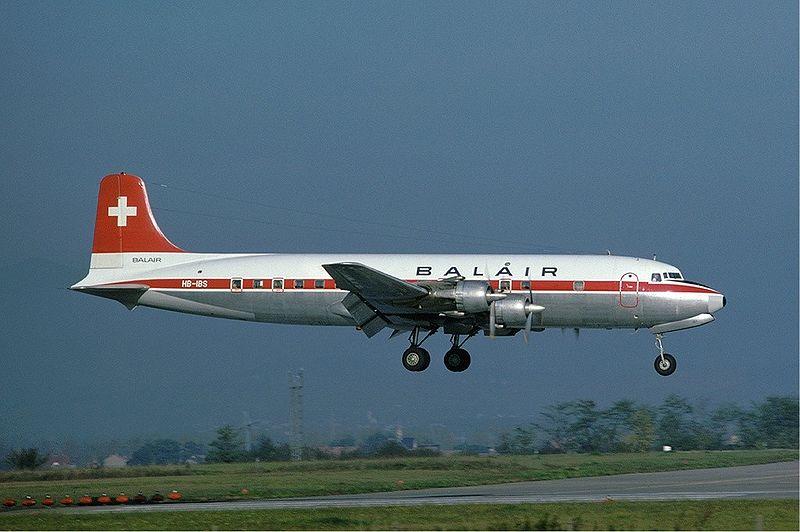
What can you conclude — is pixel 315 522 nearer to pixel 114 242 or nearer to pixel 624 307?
pixel 624 307

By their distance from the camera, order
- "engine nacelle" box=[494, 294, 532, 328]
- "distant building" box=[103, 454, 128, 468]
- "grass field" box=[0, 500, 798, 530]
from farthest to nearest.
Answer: "distant building" box=[103, 454, 128, 468], "engine nacelle" box=[494, 294, 532, 328], "grass field" box=[0, 500, 798, 530]

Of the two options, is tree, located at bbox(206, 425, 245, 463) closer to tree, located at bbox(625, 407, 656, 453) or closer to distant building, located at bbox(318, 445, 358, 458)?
distant building, located at bbox(318, 445, 358, 458)

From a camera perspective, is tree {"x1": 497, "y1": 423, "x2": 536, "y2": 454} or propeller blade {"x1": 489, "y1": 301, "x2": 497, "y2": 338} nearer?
propeller blade {"x1": 489, "y1": 301, "x2": 497, "y2": 338}

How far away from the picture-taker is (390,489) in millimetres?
Answer: 33250

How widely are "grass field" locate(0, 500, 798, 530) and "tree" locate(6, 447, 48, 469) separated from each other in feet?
41.6

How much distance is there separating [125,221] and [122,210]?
501 millimetres

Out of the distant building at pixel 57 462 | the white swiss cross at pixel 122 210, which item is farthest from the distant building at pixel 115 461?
the white swiss cross at pixel 122 210

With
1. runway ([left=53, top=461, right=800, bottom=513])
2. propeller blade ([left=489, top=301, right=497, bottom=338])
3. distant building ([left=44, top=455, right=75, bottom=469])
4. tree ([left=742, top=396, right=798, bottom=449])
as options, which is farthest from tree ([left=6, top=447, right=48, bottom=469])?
tree ([left=742, top=396, right=798, bottom=449])

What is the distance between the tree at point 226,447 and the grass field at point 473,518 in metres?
15.5

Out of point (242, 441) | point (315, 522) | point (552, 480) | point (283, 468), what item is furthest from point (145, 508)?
point (242, 441)

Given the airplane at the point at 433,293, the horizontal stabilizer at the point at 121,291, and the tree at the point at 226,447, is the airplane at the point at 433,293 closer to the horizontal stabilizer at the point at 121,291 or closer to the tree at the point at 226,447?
the horizontal stabilizer at the point at 121,291

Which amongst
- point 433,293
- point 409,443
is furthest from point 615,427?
point 433,293

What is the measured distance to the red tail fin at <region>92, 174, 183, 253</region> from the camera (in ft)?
132

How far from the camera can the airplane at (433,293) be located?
1357 inches
